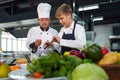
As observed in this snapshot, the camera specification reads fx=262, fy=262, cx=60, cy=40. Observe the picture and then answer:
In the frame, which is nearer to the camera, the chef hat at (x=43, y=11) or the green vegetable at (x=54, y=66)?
the green vegetable at (x=54, y=66)

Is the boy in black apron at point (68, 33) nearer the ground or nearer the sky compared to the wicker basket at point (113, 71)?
nearer the sky

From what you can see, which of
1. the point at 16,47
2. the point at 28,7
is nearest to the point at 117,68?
the point at 28,7

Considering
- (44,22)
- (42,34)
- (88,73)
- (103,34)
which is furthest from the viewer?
(103,34)

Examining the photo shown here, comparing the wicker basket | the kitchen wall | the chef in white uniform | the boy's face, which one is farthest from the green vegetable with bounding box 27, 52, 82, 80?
the kitchen wall

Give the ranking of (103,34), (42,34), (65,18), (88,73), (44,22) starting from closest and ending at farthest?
(88,73)
(65,18)
(44,22)
(42,34)
(103,34)

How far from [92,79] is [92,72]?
3cm

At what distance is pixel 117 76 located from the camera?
103 centimetres

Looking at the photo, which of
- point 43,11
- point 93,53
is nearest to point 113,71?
point 93,53

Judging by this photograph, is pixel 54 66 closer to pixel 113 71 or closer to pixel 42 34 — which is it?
pixel 113 71

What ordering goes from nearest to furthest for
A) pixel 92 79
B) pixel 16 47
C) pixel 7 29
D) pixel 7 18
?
pixel 92 79 < pixel 7 18 < pixel 7 29 < pixel 16 47

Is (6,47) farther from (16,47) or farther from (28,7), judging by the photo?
(28,7)

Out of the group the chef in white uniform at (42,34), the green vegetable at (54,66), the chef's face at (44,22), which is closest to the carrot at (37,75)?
the green vegetable at (54,66)

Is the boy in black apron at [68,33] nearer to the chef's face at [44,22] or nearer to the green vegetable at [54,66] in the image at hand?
the chef's face at [44,22]

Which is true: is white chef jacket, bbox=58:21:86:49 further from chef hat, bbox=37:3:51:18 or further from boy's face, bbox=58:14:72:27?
chef hat, bbox=37:3:51:18
